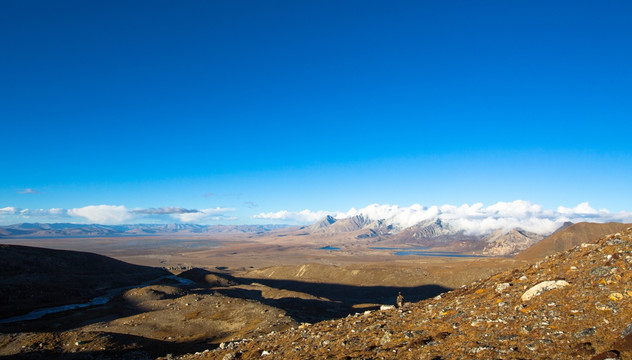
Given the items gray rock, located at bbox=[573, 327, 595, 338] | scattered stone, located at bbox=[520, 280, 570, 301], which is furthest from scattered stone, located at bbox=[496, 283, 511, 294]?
gray rock, located at bbox=[573, 327, 595, 338]

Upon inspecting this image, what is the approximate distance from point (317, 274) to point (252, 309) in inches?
3985

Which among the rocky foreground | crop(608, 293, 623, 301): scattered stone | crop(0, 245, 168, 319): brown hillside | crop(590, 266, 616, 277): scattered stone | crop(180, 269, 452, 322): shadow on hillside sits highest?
crop(590, 266, 616, 277): scattered stone

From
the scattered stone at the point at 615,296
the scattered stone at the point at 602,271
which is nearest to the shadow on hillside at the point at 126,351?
the scattered stone at the point at 602,271

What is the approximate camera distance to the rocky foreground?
10336 mm

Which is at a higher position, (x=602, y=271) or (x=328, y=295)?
(x=602, y=271)

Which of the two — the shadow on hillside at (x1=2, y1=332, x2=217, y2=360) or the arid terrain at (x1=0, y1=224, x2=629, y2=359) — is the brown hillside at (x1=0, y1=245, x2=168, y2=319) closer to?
the arid terrain at (x1=0, y1=224, x2=629, y2=359)

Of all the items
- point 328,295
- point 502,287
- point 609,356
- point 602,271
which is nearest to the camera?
point 609,356

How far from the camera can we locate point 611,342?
9.48 meters

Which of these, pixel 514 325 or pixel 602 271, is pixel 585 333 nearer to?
pixel 514 325

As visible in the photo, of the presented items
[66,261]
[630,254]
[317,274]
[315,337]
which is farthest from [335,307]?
[66,261]

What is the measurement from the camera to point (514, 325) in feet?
40.6

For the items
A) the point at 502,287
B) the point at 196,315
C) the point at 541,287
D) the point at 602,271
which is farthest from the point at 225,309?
the point at 602,271

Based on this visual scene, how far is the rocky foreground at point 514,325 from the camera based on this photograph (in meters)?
10.3

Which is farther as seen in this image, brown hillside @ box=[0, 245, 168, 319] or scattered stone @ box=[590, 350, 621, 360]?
brown hillside @ box=[0, 245, 168, 319]
